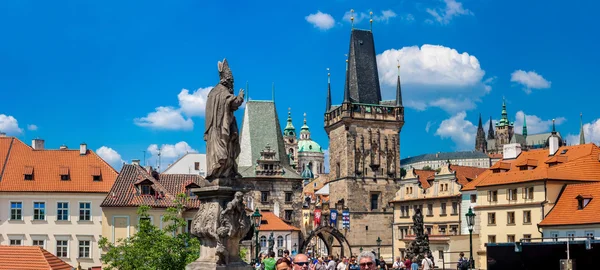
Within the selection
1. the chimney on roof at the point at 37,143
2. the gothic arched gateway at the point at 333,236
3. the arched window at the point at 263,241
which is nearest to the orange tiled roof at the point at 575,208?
the arched window at the point at 263,241

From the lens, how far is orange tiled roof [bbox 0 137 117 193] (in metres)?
51.5

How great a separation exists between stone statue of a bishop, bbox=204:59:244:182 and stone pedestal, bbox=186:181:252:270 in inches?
8.5

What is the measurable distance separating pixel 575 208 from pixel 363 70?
2041 inches

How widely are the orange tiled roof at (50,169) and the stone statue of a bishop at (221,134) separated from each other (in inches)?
1684

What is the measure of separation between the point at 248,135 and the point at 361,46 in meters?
17.5

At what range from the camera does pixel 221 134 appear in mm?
10719

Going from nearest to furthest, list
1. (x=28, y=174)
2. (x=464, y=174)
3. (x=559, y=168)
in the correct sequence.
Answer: (x=559, y=168), (x=28, y=174), (x=464, y=174)

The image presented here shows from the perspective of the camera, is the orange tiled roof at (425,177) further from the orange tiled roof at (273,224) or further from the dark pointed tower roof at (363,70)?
the dark pointed tower roof at (363,70)

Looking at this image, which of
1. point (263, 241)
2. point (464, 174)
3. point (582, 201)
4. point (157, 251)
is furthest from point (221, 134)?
point (263, 241)

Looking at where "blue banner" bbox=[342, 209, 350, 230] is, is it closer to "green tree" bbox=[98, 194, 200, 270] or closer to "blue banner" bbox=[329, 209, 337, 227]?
"blue banner" bbox=[329, 209, 337, 227]

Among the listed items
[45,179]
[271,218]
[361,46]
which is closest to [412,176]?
[271,218]

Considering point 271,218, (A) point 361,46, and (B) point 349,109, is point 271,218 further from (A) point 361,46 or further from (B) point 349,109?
(A) point 361,46

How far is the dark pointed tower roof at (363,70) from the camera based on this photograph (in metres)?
91.3

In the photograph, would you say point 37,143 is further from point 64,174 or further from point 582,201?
point 582,201
